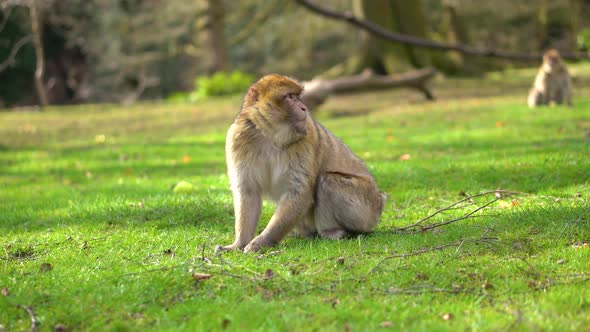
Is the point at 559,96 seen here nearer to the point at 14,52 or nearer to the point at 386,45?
the point at 386,45

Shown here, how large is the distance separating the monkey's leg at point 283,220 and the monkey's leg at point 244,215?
0.19m

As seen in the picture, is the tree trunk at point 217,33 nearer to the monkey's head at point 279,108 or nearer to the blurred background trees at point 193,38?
the blurred background trees at point 193,38

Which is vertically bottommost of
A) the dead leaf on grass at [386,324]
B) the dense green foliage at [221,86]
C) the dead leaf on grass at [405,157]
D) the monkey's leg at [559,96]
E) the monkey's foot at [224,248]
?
the dense green foliage at [221,86]

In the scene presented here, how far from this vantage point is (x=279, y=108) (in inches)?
225

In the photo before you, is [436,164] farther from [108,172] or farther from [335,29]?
[335,29]

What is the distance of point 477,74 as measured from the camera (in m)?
24.7

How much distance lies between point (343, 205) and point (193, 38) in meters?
32.4

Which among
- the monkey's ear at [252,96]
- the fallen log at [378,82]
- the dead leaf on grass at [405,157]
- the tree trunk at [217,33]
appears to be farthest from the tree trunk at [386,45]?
the monkey's ear at [252,96]

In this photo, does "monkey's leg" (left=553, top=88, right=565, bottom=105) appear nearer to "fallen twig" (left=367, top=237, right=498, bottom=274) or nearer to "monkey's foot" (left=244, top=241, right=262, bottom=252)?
"fallen twig" (left=367, top=237, right=498, bottom=274)

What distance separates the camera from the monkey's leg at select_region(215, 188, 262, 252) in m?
5.95

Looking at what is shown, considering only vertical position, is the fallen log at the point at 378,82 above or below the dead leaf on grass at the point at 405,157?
above

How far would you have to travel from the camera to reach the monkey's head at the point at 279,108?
564 centimetres

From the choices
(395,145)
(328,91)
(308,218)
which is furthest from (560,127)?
(308,218)

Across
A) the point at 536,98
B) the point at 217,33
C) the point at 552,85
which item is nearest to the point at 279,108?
the point at 536,98
